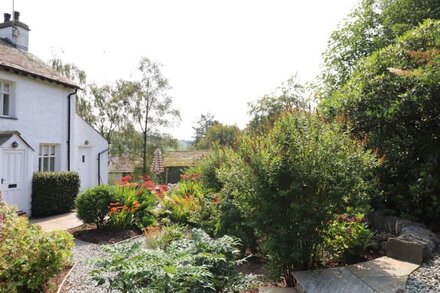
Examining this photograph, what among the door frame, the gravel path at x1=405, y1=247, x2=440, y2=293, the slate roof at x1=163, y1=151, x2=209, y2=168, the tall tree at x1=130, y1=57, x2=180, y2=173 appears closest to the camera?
the gravel path at x1=405, y1=247, x2=440, y2=293

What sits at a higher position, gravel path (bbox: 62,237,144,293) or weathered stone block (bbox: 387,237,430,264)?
weathered stone block (bbox: 387,237,430,264)

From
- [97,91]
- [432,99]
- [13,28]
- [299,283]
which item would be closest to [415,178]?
[432,99]

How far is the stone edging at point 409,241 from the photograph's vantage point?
14.8 ft

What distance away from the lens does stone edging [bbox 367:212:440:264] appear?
4.52 metres

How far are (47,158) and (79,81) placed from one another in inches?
571

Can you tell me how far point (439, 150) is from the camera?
6.02 meters

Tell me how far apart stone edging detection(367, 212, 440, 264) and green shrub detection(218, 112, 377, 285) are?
2.78ft

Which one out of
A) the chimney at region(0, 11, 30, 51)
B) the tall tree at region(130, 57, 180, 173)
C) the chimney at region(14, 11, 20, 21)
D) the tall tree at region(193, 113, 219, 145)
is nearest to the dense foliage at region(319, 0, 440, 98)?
the chimney at region(0, 11, 30, 51)

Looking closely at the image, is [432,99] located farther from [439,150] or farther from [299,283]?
[299,283]

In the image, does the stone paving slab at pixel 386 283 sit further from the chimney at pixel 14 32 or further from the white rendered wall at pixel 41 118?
the chimney at pixel 14 32

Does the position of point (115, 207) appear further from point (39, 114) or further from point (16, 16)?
point (16, 16)

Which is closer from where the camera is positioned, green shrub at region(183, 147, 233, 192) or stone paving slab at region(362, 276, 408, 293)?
stone paving slab at region(362, 276, 408, 293)

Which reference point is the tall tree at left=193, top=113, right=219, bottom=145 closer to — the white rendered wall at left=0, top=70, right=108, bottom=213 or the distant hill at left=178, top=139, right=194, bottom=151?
the distant hill at left=178, top=139, right=194, bottom=151

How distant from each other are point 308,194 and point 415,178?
3232 millimetres
